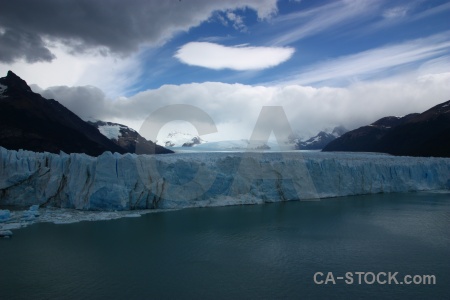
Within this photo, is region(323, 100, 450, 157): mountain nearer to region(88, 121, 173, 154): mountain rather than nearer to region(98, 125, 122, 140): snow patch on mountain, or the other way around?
region(88, 121, 173, 154): mountain

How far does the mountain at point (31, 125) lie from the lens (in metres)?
40.5

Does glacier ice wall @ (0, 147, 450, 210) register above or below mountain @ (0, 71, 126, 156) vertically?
below

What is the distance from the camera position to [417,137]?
56.2m

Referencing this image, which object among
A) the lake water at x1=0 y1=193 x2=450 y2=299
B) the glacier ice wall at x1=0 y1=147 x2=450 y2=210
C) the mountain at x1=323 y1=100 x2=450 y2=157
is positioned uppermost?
the mountain at x1=323 y1=100 x2=450 y2=157

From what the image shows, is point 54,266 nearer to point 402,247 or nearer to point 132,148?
point 402,247

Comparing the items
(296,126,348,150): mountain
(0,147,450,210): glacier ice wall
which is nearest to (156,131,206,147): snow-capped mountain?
(296,126,348,150): mountain

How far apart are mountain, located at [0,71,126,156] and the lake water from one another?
3044cm

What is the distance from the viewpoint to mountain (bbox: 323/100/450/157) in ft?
150

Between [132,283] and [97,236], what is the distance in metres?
5.18

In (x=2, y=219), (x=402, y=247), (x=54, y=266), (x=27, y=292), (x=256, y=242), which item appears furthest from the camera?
(x=2, y=219)

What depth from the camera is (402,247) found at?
38.6ft

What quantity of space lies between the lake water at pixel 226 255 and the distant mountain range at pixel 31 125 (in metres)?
30.5

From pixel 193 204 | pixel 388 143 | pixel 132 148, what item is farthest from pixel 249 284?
pixel 132 148

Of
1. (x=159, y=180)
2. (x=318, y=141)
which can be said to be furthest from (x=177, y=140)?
(x=159, y=180)
